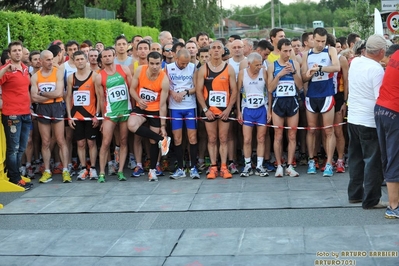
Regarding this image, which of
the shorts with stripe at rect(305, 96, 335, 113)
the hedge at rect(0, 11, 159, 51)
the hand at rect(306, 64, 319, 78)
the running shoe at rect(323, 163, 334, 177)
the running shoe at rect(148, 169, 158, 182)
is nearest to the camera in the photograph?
the hand at rect(306, 64, 319, 78)

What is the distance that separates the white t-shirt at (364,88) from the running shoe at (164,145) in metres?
3.24

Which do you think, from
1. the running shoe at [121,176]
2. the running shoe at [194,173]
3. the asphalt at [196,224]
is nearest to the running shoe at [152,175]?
the asphalt at [196,224]

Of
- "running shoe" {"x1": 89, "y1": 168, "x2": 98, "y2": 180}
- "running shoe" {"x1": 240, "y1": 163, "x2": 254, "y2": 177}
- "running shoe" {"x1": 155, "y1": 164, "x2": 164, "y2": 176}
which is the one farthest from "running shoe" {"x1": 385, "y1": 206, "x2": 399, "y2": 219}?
"running shoe" {"x1": 89, "y1": 168, "x2": 98, "y2": 180}

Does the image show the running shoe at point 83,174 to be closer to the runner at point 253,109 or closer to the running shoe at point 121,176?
the running shoe at point 121,176

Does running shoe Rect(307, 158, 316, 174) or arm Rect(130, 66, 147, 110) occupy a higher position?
arm Rect(130, 66, 147, 110)

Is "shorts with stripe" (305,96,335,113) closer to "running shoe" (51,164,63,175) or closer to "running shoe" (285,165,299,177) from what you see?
"running shoe" (285,165,299,177)

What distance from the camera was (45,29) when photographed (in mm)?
19984

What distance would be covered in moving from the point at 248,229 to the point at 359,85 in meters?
2.23

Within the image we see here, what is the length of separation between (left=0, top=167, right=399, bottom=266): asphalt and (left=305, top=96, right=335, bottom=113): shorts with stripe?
3.37ft

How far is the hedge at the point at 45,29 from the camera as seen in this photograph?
1750 centimetres

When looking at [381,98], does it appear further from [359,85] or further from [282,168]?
[282,168]

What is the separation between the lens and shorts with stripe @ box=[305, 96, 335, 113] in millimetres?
10539

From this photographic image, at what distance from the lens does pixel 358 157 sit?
28.0 feet

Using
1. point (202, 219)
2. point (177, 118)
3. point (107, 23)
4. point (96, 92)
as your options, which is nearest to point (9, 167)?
point (96, 92)
